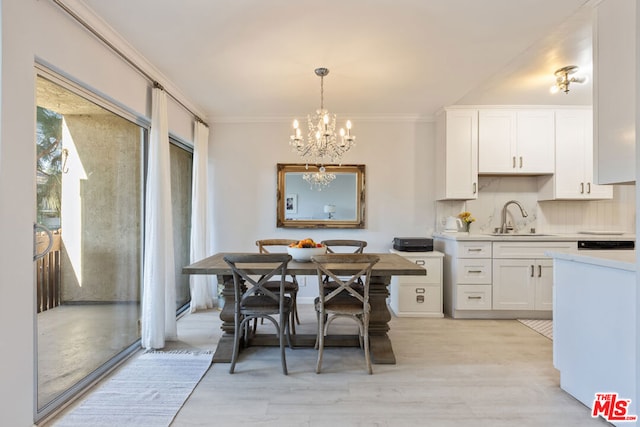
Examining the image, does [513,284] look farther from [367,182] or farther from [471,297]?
[367,182]

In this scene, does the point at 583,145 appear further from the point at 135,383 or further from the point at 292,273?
the point at 135,383

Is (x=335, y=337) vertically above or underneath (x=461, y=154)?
underneath

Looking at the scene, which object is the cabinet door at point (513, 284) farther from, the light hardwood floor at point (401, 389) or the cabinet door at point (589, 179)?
the cabinet door at point (589, 179)

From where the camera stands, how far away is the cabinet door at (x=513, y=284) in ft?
11.9

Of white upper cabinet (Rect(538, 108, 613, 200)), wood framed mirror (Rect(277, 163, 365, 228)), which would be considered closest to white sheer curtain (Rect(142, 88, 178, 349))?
wood framed mirror (Rect(277, 163, 365, 228))

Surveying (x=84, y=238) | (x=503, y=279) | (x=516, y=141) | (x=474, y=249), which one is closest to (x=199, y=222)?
(x=84, y=238)

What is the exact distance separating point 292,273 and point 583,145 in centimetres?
396

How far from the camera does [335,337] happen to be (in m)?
2.85

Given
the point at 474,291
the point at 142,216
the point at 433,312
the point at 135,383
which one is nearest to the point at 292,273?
the point at 135,383

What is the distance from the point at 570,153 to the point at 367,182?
8.14ft

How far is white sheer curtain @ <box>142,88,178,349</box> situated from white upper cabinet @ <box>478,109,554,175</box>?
3583 mm

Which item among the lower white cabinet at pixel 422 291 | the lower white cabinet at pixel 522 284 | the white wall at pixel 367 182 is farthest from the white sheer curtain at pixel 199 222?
the lower white cabinet at pixel 522 284

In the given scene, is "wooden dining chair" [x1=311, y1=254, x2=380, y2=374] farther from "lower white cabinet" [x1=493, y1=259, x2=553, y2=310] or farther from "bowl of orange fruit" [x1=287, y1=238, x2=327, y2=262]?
"lower white cabinet" [x1=493, y1=259, x2=553, y2=310]

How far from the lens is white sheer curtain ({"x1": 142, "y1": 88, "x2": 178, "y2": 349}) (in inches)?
108
